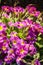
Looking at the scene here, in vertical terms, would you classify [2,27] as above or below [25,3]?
above

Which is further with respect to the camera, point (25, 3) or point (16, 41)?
point (25, 3)

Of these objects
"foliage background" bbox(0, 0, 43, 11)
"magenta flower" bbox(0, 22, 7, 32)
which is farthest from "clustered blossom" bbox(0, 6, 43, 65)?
"foliage background" bbox(0, 0, 43, 11)

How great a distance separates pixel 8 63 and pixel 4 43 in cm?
20

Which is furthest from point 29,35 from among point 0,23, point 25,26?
point 0,23

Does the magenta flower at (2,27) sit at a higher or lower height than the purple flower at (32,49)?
higher

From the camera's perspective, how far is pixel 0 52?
2.72 m

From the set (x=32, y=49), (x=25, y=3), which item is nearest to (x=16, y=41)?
(x=32, y=49)

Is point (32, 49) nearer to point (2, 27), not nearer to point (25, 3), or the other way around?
point (2, 27)

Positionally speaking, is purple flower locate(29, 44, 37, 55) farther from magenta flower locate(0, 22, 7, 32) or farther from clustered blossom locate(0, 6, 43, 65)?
magenta flower locate(0, 22, 7, 32)

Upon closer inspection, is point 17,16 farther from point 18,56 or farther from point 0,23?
point 18,56

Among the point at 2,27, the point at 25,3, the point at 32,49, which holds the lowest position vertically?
the point at 25,3

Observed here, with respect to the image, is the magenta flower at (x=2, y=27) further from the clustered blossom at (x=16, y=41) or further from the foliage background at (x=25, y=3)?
the foliage background at (x=25, y=3)

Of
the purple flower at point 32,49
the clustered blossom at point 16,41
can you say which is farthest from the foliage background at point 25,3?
the purple flower at point 32,49

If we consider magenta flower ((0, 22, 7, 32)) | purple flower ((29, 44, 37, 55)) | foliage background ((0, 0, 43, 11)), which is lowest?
foliage background ((0, 0, 43, 11))
